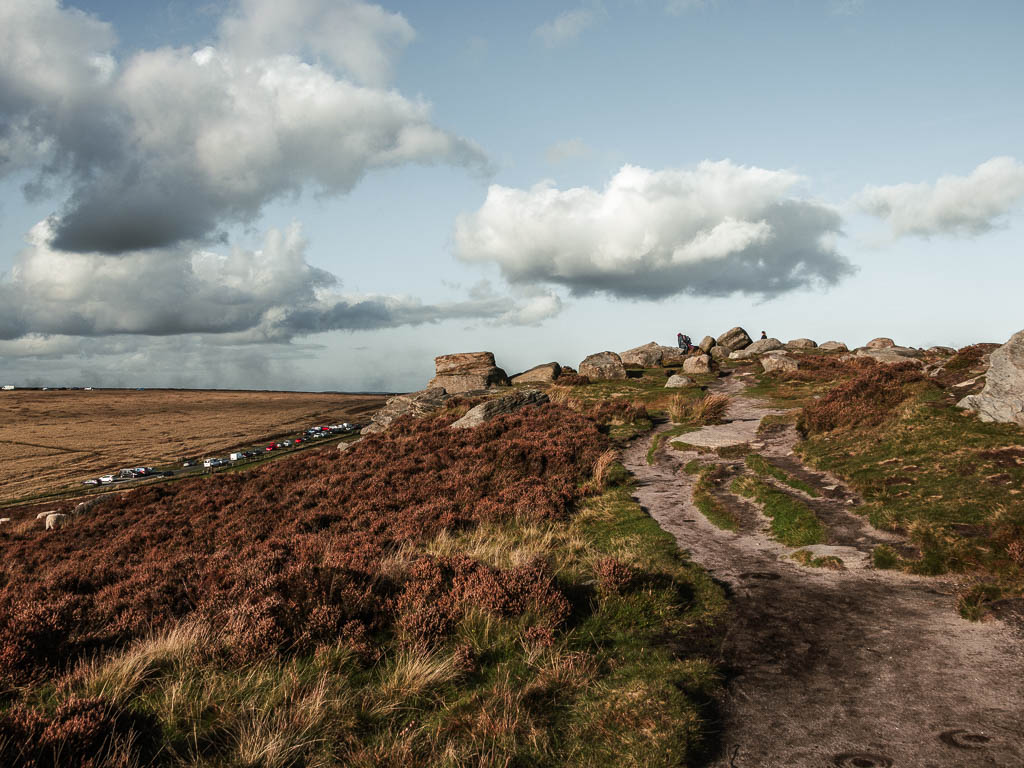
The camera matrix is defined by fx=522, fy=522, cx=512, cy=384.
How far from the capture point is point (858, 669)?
7023mm

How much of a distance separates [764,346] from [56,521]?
66593 mm

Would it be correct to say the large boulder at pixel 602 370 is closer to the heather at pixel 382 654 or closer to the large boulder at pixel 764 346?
the large boulder at pixel 764 346

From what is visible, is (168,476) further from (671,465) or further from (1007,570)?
(1007,570)

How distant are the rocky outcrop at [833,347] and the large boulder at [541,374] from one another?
31897 mm

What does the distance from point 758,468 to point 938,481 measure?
5.65 metres

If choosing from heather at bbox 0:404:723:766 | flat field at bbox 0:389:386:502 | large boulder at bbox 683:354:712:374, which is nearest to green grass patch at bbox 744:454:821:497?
heather at bbox 0:404:723:766

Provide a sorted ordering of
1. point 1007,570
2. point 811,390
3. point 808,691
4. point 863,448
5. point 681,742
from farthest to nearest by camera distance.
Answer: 1. point 811,390
2. point 863,448
3. point 1007,570
4. point 808,691
5. point 681,742

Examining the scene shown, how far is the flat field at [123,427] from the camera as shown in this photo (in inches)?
3194

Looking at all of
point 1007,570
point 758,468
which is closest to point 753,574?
point 1007,570

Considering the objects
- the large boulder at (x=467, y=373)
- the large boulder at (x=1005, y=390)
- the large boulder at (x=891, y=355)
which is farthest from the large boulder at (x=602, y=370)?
the large boulder at (x=1005, y=390)

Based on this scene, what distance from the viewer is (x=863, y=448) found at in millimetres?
17047

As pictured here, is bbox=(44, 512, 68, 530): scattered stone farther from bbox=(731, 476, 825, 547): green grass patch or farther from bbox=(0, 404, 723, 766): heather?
bbox=(731, 476, 825, 547): green grass patch

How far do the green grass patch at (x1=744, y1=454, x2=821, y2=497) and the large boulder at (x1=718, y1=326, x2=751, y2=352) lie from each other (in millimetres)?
49119

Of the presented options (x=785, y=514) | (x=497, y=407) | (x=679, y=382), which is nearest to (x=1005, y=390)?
(x=785, y=514)
